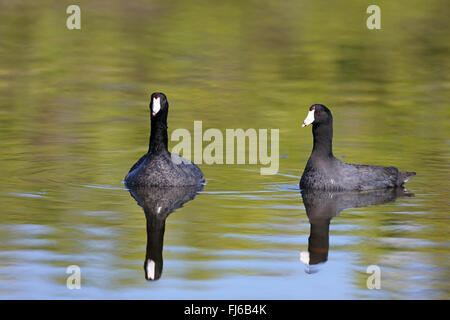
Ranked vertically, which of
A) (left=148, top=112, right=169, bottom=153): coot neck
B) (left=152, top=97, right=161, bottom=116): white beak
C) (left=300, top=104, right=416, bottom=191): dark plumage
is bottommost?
(left=300, top=104, right=416, bottom=191): dark plumage

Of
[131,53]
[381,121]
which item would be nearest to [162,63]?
[131,53]

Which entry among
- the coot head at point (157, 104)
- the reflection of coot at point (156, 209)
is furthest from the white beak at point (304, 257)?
the coot head at point (157, 104)

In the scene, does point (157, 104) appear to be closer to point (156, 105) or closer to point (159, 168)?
point (156, 105)

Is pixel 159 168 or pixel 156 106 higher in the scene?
pixel 156 106

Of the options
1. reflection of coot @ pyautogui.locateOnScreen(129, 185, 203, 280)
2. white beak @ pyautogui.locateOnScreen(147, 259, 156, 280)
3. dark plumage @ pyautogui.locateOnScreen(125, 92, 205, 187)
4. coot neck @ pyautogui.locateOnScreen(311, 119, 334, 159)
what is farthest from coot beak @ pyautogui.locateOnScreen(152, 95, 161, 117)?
white beak @ pyautogui.locateOnScreen(147, 259, 156, 280)

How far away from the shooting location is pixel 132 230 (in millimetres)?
11727

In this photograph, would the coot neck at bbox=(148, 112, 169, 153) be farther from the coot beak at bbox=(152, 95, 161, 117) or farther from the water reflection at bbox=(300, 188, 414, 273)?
the water reflection at bbox=(300, 188, 414, 273)

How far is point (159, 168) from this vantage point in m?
Answer: 14.6

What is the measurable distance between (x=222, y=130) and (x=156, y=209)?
639 centimetres

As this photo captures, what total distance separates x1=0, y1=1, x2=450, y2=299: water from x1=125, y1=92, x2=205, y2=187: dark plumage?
17.2 inches

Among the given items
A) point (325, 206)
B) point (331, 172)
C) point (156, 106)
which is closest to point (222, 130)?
point (156, 106)

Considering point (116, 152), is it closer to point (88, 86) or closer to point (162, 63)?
point (88, 86)

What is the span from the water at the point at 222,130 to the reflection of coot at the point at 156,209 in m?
0.11

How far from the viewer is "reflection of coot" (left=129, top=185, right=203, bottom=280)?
1011 cm
